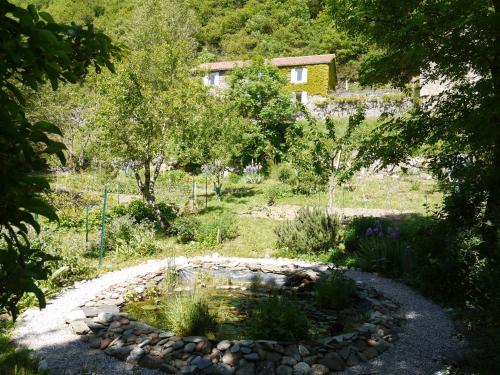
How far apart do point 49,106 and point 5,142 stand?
22.9 metres

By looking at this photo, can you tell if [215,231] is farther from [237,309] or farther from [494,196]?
[494,196]

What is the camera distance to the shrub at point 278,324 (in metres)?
5.23

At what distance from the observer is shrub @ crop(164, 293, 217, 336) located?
5.50m

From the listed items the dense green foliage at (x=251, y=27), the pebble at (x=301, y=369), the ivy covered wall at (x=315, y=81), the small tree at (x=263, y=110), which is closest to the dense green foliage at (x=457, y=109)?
the pebble at (x=301, y=369)

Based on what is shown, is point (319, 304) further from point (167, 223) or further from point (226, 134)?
point (226, 134)

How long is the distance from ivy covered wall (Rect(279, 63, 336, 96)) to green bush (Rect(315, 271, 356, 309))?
89.6 ft

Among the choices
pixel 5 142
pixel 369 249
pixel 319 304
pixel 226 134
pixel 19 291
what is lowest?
pixel 319 304

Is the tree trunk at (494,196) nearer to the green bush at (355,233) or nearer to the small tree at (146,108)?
the green bush at (355,233)

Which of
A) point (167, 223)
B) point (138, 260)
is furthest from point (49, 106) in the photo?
point (138, 260)

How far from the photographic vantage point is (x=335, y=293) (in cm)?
668

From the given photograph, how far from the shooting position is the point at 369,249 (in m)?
8.84

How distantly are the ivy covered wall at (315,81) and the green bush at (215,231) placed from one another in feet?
77.0

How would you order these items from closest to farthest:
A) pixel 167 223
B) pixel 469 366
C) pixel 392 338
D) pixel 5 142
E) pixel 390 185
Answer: pixel 5 142
pixel 469 366
pixel 392 338
pixel 167 223
pixel 390 185

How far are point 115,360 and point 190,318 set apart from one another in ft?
3.75
